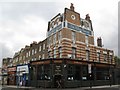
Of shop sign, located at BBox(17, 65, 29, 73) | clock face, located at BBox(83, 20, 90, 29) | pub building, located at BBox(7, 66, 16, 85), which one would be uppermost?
clock face, located at BBox(83, 20, 90, 29)

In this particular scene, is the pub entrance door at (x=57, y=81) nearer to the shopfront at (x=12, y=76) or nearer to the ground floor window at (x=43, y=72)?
the ground floor window at (x=43, y=72)

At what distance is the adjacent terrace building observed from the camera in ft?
92.5

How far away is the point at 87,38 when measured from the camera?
35.4 m

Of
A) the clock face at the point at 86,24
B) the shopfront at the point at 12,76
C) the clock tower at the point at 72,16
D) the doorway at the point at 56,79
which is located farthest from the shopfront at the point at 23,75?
the clock face at the point at 86,24

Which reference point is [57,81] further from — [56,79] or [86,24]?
[86,24]

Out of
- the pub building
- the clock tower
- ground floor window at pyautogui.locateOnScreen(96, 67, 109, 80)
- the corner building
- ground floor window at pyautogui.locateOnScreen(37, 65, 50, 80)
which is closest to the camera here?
the corner building

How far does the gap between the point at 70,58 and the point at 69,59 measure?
2.22ft

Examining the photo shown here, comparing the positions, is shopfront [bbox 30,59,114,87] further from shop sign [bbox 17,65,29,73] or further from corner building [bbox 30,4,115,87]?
shop sign [bbox 17,65,29,73]

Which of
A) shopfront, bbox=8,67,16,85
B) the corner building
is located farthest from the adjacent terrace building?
shopfront, bbox=8,67,16,85

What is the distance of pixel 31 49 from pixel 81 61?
19928 mm

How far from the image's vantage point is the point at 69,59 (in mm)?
28438

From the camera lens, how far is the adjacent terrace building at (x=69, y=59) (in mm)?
28203

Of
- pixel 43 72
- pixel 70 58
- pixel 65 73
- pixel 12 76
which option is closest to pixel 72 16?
Result: pixel 70 58

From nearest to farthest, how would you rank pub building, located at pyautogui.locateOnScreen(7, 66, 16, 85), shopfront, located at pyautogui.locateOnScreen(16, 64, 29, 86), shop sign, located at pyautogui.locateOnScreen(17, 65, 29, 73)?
shopfront, located at pyautogui.locateOnScreen(16, 64, 29, 86) → shop sign, located at pyautogui.locateOnScreen(17, 65, 29, 73) → pub building, located at pyautogui.locateOnScreen(7, 66, 16, 85)
